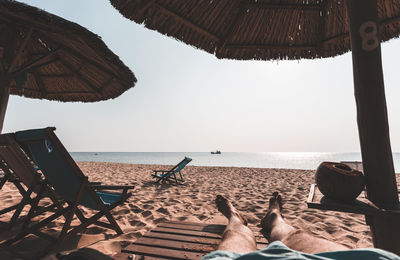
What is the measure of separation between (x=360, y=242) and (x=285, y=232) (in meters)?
1.58

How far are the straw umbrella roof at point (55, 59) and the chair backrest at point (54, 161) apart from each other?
107 centimetres

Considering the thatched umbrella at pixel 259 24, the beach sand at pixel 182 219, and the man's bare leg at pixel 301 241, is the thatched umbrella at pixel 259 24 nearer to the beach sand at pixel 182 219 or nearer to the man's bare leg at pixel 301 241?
the man's bare leg at pixel 301 241

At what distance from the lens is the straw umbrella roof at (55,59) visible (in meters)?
2.31

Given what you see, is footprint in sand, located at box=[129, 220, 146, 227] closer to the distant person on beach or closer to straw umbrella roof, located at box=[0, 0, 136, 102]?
the distant person on beach

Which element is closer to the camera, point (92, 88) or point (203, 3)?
point (203, 3)

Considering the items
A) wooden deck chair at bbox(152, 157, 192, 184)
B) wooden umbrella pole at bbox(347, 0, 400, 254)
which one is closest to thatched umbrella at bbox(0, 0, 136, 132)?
wooden umbrella pole at bbox(347, 0, 400, 254)

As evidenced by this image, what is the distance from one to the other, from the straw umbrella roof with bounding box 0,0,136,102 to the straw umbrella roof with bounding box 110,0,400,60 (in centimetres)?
73

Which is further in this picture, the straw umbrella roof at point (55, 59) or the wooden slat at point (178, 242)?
the straw umbrella roof at point (55, 59)

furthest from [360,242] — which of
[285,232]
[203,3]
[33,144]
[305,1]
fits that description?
[33,144]

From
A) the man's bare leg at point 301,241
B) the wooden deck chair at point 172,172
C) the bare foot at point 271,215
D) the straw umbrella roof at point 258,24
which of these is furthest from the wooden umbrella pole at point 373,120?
the wooden deck chair at point 172,172

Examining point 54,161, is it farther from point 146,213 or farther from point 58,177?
point 146,213

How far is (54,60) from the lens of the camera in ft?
10.8

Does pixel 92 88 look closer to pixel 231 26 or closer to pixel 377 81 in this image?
pixel 231 26

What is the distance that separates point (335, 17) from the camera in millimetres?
2904
